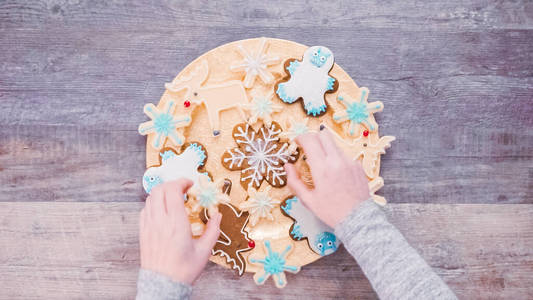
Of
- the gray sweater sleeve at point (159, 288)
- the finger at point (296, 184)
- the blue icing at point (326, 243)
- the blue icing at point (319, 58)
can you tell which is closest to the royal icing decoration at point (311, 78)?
the blue icing at point (319, 58)

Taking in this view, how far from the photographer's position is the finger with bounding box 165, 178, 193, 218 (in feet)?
1.94

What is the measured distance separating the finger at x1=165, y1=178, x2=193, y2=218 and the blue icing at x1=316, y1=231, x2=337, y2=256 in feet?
0.84

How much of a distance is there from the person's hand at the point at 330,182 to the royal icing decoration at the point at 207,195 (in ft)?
0.46

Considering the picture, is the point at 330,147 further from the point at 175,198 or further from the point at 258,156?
the point at 175,198

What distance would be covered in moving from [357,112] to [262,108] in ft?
0.57

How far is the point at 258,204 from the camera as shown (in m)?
0.70

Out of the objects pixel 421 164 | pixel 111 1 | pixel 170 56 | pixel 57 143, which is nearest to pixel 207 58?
pixel 170 56

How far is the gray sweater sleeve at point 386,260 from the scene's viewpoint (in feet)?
1.81

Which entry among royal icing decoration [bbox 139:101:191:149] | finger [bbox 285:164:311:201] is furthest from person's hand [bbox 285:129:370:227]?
royal icing decoration [bbox 139:101:191:149]

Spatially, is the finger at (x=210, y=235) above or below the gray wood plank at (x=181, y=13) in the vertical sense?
below

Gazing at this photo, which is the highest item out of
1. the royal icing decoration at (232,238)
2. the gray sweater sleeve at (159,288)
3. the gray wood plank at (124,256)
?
the gray sweater sleeve at (159,288)

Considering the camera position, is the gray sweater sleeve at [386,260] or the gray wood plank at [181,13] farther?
the gray wood plank at [181,13]

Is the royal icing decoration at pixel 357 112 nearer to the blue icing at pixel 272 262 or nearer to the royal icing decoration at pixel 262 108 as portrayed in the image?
the royal icing decoration at pixel 262 108

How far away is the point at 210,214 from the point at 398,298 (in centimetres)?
33
